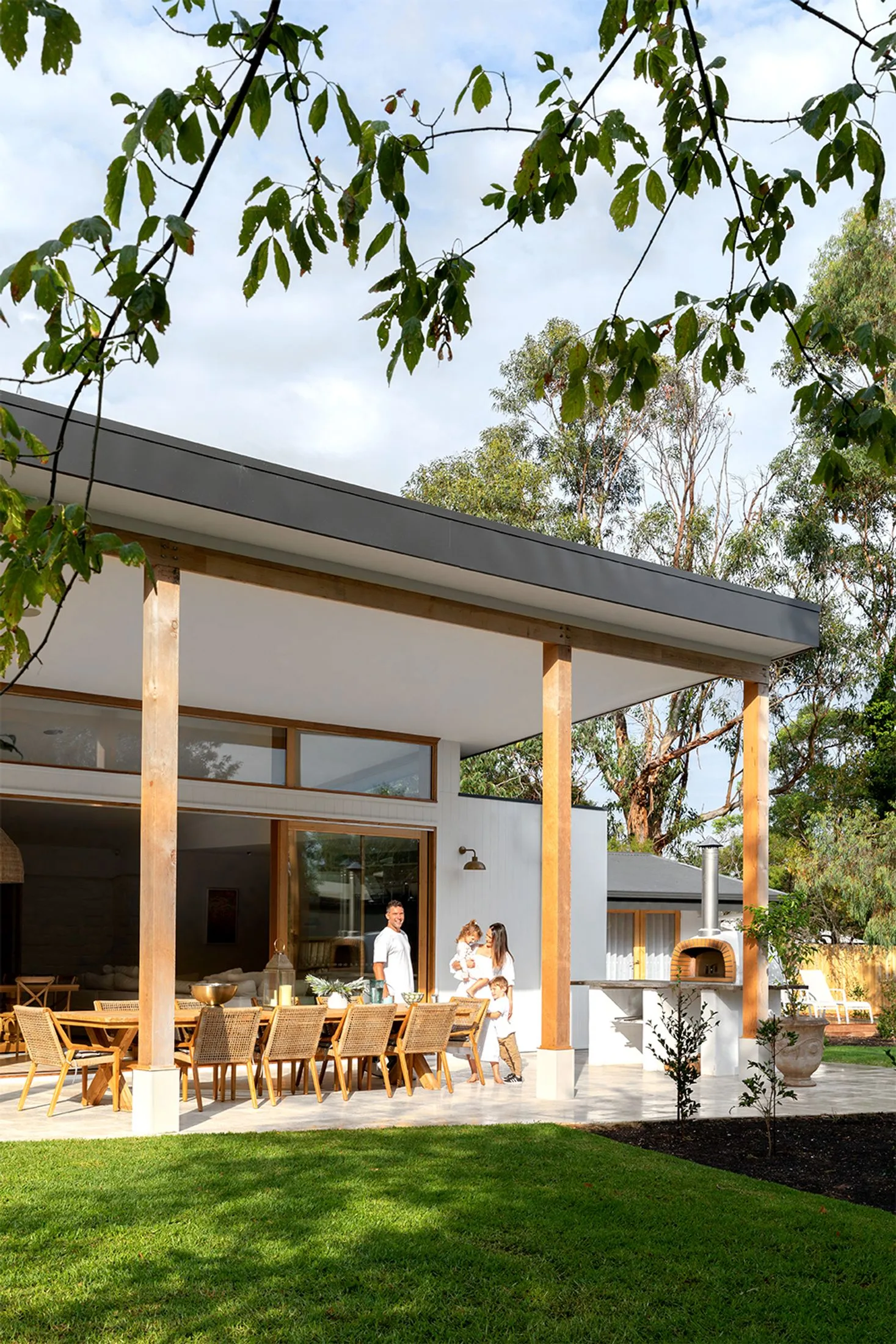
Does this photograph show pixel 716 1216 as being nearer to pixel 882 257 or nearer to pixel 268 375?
pixel 882 257

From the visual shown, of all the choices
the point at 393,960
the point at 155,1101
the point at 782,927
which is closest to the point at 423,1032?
the point at 393,960

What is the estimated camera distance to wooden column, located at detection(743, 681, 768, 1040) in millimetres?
10859

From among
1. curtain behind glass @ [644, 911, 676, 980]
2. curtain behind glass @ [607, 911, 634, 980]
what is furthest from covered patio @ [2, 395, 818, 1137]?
curtain behind glass @ [644, 911, 676, 980]

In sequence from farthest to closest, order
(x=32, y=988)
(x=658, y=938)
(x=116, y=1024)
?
(x=658, y=938) → (x=32, y=988) → (x=116, y=1024)

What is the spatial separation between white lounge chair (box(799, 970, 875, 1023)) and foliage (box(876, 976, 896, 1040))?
28 cm

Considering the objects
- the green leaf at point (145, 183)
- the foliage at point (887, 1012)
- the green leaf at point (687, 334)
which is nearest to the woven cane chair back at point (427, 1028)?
the foliage at point (887, 1012)

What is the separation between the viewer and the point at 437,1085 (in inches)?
397

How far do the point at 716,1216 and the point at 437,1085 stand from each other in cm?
456

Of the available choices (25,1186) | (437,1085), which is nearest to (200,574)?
(25,1186)

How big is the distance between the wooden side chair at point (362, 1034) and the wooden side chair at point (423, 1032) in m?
0.15

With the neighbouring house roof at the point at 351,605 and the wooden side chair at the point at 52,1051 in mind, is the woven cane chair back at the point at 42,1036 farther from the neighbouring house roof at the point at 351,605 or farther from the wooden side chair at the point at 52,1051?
the neighbouring house roof at the point at 351,605

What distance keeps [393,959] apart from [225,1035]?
2.59 meters

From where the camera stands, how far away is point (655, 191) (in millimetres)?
3152

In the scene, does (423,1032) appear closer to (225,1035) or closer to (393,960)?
(393,960)
